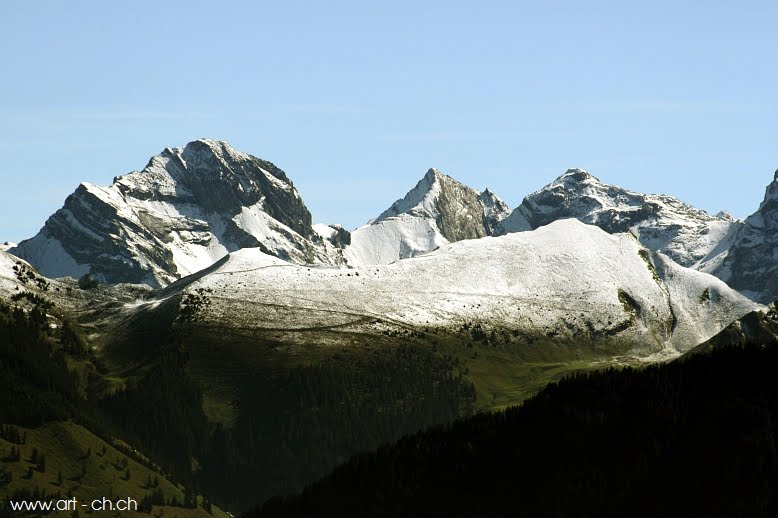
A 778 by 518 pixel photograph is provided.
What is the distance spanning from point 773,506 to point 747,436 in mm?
24331

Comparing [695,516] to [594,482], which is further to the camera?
[594,482]

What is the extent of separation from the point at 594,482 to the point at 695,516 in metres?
Answer: 23.1

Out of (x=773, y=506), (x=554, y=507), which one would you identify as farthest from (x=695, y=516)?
(x=554, y=507)

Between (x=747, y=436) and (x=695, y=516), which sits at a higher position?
(x=747, y=436)

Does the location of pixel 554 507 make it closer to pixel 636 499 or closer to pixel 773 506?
pixel 636 499

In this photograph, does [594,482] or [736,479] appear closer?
[736,479]

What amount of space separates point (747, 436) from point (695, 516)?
25398 millimetres

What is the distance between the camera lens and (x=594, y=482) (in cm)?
19962

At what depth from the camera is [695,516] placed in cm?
17900

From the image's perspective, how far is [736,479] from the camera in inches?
7352

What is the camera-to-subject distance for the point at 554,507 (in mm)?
194125

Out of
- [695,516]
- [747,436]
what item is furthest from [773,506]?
[747,436]

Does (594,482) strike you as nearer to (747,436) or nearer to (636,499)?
(636,499)

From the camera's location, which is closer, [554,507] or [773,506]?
[773,506]
